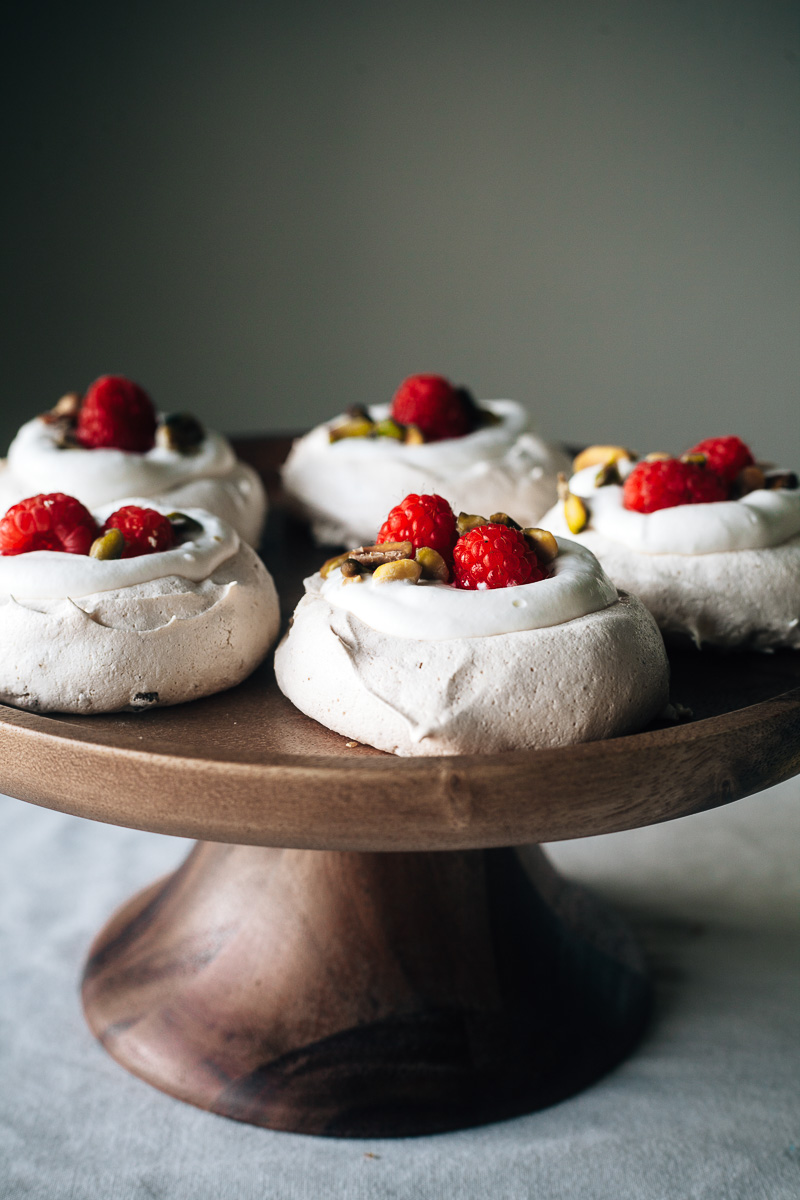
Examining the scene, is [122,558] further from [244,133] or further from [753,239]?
[753,239]

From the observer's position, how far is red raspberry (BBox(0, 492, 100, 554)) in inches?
60.9

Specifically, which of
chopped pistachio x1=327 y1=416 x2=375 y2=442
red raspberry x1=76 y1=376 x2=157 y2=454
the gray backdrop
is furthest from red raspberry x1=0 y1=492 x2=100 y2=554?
the gray backdrop

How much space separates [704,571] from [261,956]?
3.13ft

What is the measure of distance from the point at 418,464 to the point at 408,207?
2.01 metres

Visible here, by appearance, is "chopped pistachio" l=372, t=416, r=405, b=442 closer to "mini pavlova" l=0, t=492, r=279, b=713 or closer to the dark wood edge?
"mini pavlova" l=0, t=492, r=279, b=713

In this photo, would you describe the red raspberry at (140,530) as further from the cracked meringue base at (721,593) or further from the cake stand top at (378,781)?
the cracked meringue base at (721,593)

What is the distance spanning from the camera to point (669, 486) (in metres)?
1.73

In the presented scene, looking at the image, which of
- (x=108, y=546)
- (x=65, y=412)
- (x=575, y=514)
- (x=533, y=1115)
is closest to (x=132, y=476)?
(x=65, y=412)

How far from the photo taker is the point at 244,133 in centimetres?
366

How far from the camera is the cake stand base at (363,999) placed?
176cm

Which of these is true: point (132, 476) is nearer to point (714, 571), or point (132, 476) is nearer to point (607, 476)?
point (607, 476)

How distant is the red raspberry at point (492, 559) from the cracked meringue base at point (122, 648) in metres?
0.35

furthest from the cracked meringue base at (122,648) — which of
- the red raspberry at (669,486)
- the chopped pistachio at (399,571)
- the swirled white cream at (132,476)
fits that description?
the red raspberry at (669,486)

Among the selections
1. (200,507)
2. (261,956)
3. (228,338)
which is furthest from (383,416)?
(228,338)
